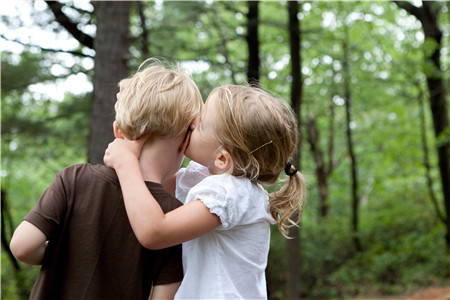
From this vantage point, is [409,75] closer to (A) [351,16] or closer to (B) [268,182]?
(A) [351,16]

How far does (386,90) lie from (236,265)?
12.7 metres

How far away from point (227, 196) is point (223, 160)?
19 cm

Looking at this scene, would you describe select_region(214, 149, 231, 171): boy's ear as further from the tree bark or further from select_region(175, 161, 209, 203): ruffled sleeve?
the tree bark

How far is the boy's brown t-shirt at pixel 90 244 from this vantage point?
165 centimetres

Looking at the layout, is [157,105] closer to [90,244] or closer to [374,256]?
[90,244]

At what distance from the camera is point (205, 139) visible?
1814mm

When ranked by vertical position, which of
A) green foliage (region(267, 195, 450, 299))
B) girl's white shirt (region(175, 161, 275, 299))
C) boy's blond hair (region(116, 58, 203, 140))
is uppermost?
boy's blond hair (region(116, 58, 203, 140))

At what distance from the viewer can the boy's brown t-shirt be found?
64.9 inches

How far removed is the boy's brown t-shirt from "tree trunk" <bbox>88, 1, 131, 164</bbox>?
115 inches

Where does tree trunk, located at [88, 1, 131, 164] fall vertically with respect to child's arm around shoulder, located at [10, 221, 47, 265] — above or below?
above

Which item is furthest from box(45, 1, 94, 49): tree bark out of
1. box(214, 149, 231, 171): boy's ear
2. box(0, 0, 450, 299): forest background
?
box(214, 149, 231, 171): boy's ear

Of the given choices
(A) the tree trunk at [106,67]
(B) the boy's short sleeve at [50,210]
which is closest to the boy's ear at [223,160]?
(B) the boy's short sleeve at [50,210]

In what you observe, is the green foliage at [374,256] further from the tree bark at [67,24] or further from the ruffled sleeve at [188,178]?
the ruffled sleeve at [188,178]

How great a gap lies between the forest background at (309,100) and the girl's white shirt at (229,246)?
3007 millimetres
